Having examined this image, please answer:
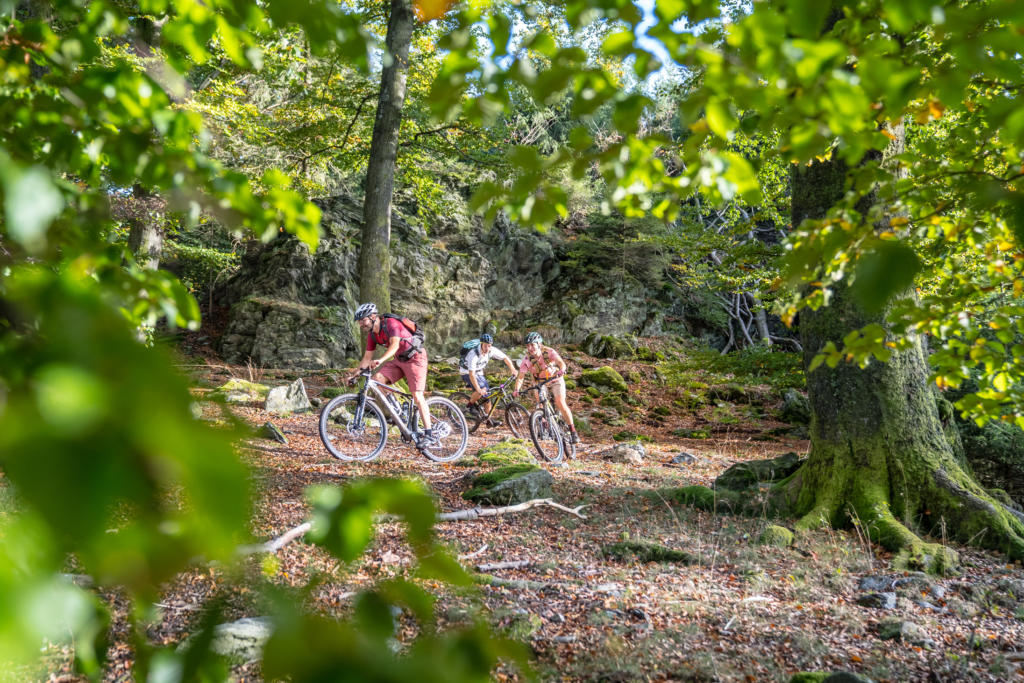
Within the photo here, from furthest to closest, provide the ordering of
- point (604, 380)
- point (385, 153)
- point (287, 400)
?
point (604, 380), point (287, 400), point (385, 153)

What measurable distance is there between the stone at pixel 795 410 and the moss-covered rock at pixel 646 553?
992 cm

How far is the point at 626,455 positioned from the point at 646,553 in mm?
4696

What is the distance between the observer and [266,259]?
680 inches

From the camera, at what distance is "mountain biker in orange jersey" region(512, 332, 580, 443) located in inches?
357

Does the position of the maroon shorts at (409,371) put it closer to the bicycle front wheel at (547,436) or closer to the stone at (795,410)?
the bicycle front wheel at (547,436)

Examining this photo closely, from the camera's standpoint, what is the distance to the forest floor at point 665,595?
10.0 feet

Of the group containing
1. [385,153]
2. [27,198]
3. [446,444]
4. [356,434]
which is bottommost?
[446,444]

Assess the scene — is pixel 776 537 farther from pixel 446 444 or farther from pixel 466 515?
pixel 446 444

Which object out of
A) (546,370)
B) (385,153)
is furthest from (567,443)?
(385,153)

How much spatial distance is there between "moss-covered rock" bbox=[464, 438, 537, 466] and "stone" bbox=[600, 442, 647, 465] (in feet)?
5.11

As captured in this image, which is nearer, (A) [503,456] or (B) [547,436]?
(A) [503,456]

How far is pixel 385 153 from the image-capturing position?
9875 mm

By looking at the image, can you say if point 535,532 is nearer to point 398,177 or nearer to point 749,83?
point 749,83

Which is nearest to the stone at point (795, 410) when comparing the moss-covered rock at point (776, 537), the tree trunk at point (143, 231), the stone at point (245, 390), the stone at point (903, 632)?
the moss-covered rock at point (776, 537)
